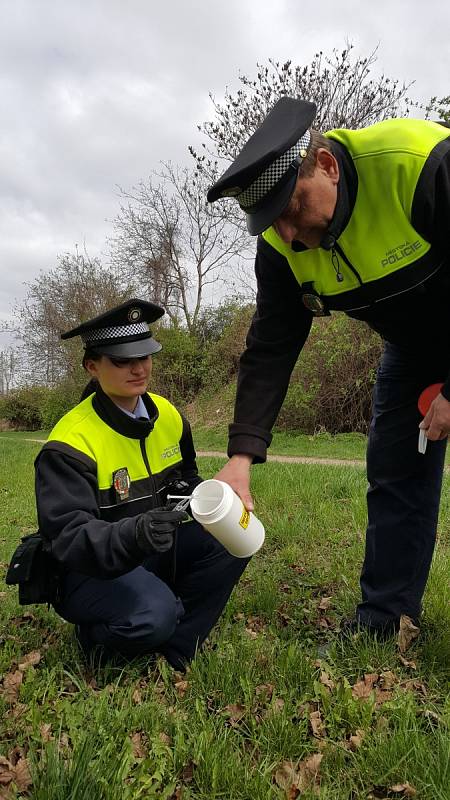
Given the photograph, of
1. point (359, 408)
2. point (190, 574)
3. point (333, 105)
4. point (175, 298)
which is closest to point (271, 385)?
point (190, 574)

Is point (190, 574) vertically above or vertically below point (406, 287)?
below

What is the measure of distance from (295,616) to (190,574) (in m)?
0.60

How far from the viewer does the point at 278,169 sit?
190 cm

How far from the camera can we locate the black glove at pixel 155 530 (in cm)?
210

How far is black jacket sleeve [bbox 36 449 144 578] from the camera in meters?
2.17

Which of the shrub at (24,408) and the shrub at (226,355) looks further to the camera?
the shrub at (24,408)

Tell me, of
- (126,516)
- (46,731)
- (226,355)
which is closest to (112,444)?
(126,516)

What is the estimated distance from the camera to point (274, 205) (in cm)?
195

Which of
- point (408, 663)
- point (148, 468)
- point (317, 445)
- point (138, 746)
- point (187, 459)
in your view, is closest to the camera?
point (138, 746)

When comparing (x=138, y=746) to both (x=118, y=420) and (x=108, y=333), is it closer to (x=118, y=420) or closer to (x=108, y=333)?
(x=118, y=420)

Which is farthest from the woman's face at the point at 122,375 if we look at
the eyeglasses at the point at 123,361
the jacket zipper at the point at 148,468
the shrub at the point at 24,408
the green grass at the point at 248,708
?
the shrub at the point at 24,408

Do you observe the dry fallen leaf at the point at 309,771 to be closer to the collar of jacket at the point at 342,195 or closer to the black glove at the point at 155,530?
the black glove at the point at 155,530

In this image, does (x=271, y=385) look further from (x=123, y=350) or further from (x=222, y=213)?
(x=222, y=213)

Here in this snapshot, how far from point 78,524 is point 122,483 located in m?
0.37
